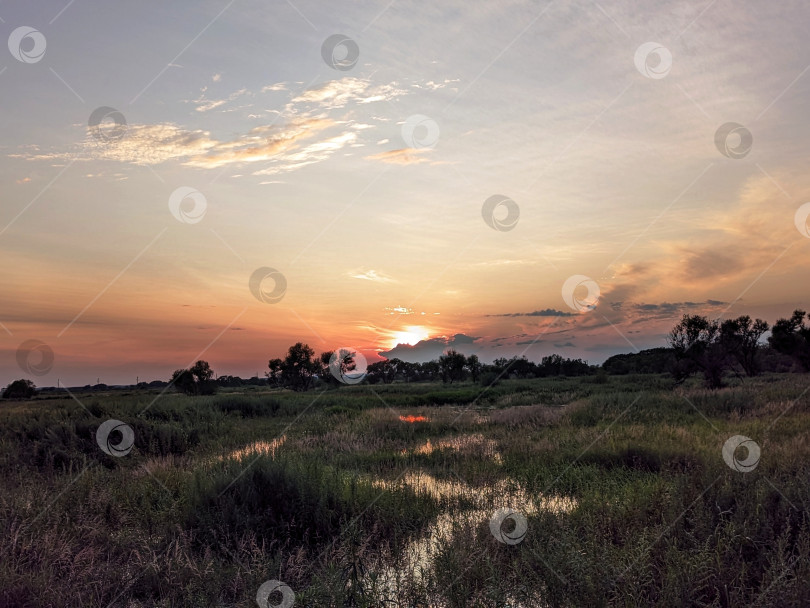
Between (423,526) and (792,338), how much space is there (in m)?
75.1

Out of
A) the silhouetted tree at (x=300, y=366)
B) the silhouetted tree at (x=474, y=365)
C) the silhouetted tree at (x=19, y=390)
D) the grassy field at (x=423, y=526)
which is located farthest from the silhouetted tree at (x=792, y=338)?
the silhouetted tree at (x=19, y=390)

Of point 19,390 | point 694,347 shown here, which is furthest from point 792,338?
point 19,390

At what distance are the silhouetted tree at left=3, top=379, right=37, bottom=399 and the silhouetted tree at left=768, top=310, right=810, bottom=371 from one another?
99080 millimetres

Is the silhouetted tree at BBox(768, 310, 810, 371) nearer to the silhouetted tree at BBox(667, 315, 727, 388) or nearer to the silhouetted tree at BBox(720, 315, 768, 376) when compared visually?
the silhouetted tree at BBox(720, 315, 768, 376)

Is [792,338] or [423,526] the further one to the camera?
[792,338]

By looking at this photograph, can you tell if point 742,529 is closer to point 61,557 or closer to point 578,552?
point 578,552

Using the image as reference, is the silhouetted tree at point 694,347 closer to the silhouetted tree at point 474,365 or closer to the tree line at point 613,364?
the tree line at point 613,364

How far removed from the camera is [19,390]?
71.4m

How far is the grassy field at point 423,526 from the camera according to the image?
14.9 ft

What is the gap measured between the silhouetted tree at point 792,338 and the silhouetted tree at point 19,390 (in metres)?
99.1

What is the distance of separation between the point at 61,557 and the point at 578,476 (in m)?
8.63

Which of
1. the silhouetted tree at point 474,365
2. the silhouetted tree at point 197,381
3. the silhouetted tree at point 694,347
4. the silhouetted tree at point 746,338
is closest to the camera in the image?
the silhouetted tree at point 694,347

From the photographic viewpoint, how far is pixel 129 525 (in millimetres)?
7023

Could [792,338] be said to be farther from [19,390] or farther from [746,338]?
[19,390]
